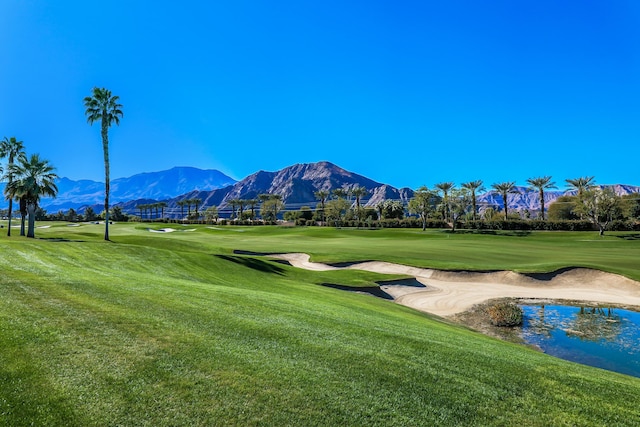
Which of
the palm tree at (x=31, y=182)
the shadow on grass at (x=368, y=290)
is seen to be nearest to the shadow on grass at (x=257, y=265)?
the shadow on grass at (x=368, y=290)

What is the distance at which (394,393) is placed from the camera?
5465 mm

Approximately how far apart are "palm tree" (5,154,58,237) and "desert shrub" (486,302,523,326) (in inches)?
1839

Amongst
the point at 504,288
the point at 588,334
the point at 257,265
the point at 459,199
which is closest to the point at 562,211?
the point at 459,199

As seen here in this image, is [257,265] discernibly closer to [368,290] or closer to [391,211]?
[368,290]

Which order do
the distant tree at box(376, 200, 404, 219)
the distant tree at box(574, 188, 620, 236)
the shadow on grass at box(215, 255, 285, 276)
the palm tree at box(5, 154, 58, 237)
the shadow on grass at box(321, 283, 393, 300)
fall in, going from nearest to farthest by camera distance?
the shadow on grass at box(321, 283, 393, 300)
the shadow on grass at box(215, 255, 285, 276)
the palm tree at box(5, 154, 58, 237)
the distant tree at box(574, 188, 620, 236)
the distant tree at box(376, 200, 404, 219)

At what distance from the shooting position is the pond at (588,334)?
13.7m

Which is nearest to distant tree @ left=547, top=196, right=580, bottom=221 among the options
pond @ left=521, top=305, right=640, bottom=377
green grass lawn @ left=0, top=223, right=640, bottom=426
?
pond @ left=521, top=305, right=640, bottom=377

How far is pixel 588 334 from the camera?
1658 centimetres

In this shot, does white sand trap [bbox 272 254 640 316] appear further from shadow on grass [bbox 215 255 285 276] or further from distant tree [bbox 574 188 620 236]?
distant tree [bbox 574 188 620 236]

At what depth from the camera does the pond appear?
1366 centimetres

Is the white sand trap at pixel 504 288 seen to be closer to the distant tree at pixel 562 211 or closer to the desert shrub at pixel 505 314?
the desert shrub at pixel 505 314

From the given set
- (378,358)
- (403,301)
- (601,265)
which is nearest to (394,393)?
(378,358)

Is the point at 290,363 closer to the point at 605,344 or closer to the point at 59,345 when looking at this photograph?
the point at 59,345

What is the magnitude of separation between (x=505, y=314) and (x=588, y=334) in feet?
12.1
